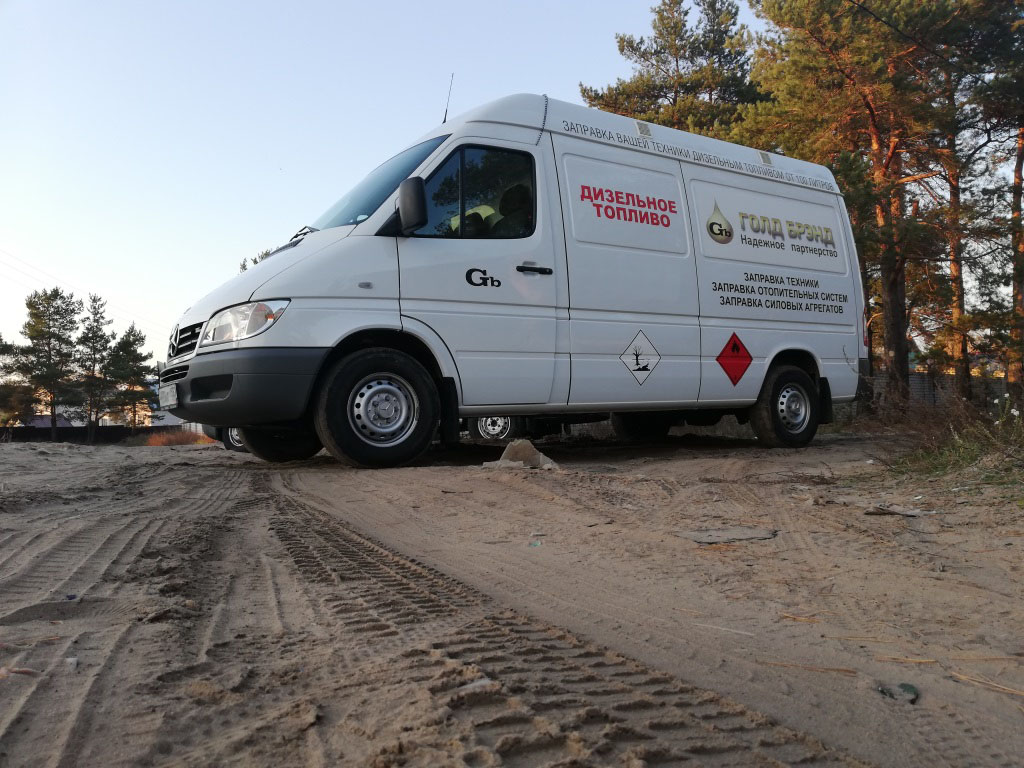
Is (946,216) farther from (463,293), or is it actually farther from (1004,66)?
(463,293)

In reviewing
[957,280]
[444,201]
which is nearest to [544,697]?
[444,201]

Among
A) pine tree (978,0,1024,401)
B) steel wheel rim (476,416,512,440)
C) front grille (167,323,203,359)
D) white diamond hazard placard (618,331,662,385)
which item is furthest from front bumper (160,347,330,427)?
pine tree (978,0,1024,401)

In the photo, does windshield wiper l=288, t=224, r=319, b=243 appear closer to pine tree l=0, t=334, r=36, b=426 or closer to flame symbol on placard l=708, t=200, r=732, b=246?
flame symbol on placard l=708, t=200, r=732, b=246

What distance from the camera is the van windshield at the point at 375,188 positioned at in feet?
18.9

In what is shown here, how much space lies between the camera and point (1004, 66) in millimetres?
19141

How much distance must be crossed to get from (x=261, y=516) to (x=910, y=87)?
62.3 ft

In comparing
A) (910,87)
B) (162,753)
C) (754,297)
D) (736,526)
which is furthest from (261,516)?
(910,87)

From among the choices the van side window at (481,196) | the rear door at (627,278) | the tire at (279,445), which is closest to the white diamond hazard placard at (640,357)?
the rear door at (627,278)

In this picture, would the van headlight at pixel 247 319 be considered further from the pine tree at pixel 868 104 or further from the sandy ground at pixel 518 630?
the pine tree at pixel 868 104

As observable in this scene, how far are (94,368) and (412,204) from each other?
46612mm

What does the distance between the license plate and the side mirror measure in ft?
7.09

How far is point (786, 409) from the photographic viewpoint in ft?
26.4

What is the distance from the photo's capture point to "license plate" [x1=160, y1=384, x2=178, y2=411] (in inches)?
226

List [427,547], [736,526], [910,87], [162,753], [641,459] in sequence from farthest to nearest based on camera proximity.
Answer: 1. [910,87]
2. [641,459]
3. [736,526]
4. [427,547]
5. [162,753]
